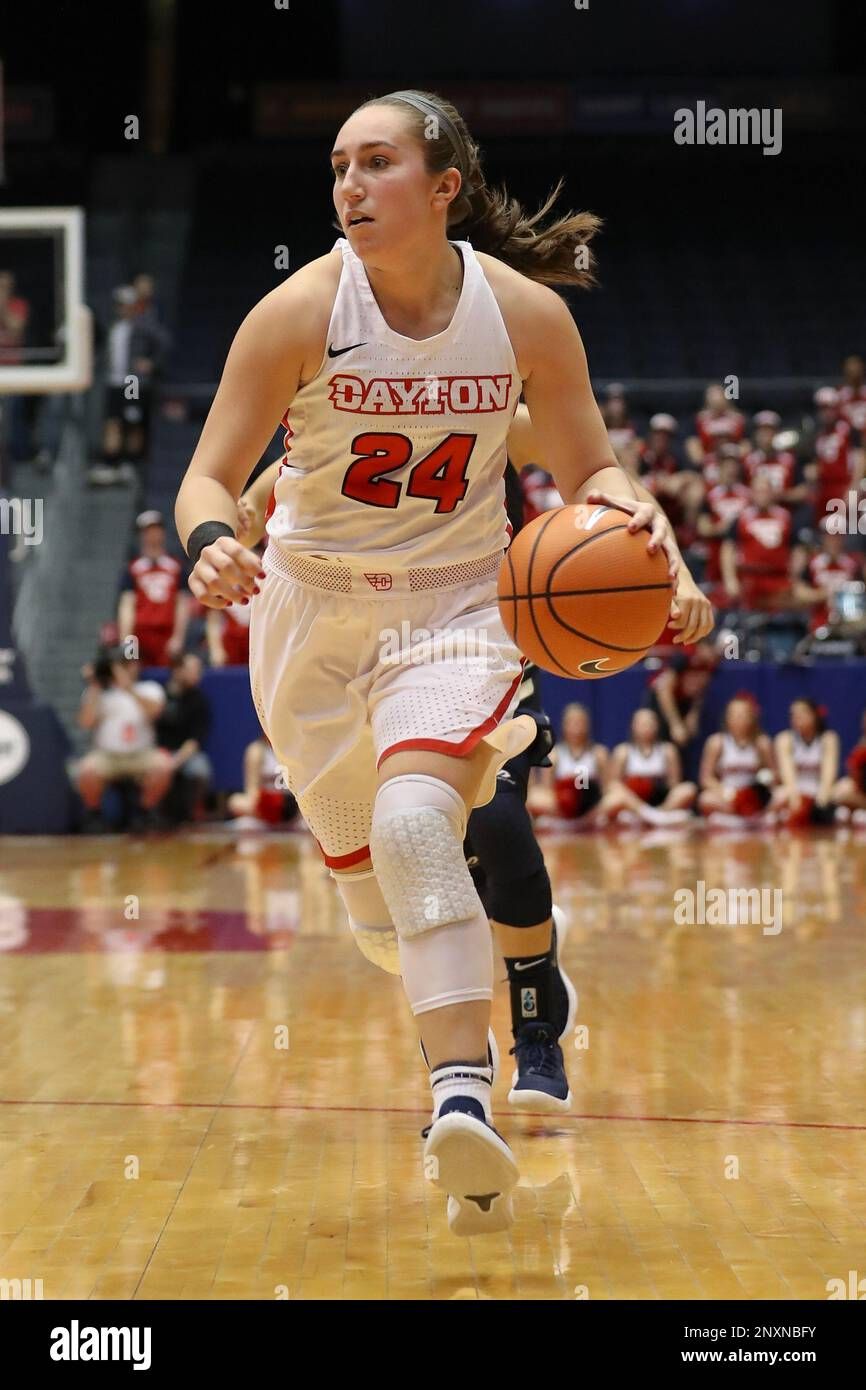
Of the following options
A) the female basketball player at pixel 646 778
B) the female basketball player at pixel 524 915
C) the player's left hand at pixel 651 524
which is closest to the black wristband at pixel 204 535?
the player's left hand at pixel 651 524

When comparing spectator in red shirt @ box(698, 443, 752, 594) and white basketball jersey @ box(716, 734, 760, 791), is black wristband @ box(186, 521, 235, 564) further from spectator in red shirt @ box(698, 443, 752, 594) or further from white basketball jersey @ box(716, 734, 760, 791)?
spectator in red shirt @ box(698, 443, 752, 594)

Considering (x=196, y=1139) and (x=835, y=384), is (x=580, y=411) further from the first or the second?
(x=835, y=384)

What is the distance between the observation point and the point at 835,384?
17.7 meters

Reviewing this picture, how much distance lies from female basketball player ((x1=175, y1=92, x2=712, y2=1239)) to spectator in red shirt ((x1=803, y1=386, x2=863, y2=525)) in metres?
11.5

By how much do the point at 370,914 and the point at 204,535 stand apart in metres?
1.09

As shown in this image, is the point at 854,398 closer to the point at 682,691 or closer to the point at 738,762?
the point at 682,691

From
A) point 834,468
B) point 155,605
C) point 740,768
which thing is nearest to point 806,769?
point 740,768

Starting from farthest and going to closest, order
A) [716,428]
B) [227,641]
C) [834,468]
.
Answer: [716,428], [834,468], [227,641]

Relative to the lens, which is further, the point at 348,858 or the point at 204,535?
the point at 348,858

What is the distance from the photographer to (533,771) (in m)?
13.1

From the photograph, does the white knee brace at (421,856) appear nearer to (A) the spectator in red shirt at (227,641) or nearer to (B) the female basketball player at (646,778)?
(B) the female basketball player at (646,778)

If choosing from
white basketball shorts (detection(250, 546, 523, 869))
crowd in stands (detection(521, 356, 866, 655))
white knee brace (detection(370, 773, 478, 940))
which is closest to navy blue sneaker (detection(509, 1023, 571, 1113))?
white basketball shorts (detection(250, 546, 523, 869))
